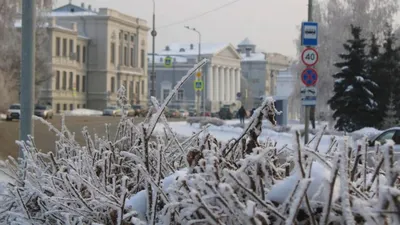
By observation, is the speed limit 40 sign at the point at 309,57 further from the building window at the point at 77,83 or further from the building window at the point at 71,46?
the building window at the point at 77,83

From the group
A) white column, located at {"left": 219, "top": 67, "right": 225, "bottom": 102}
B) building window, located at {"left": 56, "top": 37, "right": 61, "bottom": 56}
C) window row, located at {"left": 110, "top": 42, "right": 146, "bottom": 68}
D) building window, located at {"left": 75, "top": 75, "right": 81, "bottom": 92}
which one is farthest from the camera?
white column, located at {"left": 219, "top": 67, "right": 225, "bottom": 102}

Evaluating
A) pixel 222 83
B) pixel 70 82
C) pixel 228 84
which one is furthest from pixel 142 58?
pixel 70 82

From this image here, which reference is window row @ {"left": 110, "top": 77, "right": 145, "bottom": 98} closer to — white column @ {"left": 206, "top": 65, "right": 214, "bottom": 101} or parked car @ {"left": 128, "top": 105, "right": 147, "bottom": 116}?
white column @ {"left": 206, "top": 65, "right": 214, "bottom": 101}

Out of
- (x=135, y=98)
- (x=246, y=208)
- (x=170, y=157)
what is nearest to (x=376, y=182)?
(x=246, y=208)

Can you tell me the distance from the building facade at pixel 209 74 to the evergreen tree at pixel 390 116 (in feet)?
219

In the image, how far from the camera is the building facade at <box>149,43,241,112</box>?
101 meters

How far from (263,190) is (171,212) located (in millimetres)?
390

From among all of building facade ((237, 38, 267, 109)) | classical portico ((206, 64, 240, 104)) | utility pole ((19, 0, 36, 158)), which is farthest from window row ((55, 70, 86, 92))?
utility pole ((19, 0, 36, 158))

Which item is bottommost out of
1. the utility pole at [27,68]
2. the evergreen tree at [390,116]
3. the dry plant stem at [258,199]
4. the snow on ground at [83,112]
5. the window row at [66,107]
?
the snow on ground at [83,112]

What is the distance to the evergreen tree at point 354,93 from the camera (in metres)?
30.7

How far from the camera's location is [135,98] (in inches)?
3920

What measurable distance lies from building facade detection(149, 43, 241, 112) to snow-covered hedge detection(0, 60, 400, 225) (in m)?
93.0

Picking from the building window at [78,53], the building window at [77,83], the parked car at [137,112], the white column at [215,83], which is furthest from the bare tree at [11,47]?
the white column at [215,83]

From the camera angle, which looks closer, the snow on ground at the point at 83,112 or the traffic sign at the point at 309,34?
the traffic sign at the point at 309,34
